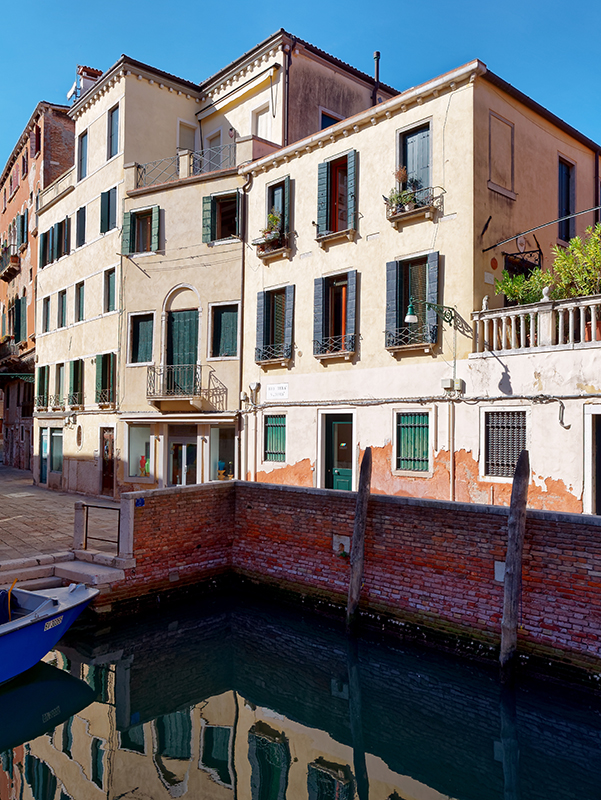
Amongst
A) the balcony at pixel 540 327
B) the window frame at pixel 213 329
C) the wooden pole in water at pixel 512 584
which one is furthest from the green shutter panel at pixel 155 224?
the wooden pole in water at pixel 512 584

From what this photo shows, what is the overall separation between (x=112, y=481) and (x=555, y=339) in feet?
43.4

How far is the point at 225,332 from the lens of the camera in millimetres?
16375

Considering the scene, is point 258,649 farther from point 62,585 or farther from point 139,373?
point 139,373

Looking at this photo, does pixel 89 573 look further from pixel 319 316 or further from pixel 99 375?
pixel 99 375

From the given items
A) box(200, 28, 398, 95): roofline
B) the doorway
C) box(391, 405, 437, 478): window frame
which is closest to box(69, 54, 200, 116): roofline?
box(200, 28, 398, 95): roofline

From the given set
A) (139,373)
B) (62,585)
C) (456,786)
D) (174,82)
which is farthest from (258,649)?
(174,82)

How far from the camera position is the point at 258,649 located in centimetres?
923

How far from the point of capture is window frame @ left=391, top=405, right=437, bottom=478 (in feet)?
39.2

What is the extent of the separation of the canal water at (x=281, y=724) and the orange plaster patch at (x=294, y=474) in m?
4.79

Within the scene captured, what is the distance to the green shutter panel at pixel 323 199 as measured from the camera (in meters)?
14.1

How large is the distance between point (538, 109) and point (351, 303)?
5.45m

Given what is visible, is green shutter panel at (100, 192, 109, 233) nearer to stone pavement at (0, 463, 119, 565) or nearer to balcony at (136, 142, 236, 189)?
balcony at (136, 142, 236, 189)

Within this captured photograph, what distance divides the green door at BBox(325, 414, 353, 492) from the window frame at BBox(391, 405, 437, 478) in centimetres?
125

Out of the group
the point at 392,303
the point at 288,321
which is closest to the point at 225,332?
the point at 288,321
